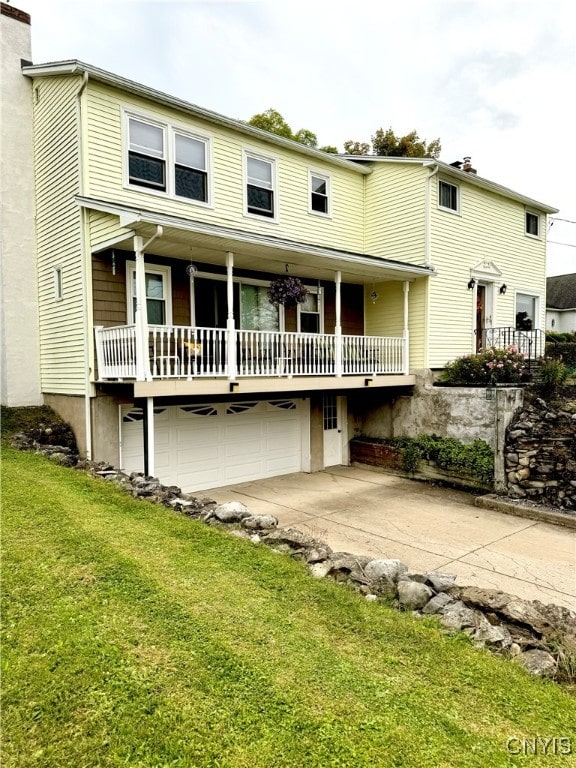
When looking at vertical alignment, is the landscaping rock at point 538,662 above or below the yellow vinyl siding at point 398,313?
below

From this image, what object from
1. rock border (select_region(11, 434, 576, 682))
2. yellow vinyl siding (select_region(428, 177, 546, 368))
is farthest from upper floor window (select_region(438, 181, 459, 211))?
rock border (select_region(11, 434, 576, 682))

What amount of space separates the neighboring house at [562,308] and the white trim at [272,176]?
81.3 feet

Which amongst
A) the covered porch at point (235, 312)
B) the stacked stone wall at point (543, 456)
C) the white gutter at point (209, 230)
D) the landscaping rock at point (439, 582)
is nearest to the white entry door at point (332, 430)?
the covered porch at point (235, 312)

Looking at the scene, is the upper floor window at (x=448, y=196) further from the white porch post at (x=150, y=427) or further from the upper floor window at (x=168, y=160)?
the white porch post at (x=150, y=427)

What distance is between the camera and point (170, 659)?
2.99 m

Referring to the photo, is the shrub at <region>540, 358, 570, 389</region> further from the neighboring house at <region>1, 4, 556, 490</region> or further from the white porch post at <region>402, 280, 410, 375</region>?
the white porch post at <region>402, 280, 410, 375</region>

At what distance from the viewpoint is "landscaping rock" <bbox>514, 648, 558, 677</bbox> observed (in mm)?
3404

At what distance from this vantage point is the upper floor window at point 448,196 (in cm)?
1305

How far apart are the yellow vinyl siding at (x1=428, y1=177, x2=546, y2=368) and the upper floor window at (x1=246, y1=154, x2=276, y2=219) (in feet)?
14.4

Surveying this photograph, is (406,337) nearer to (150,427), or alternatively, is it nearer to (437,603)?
(150,427)

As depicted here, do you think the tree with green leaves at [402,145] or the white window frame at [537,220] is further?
the tree with green leaves at [402,145]

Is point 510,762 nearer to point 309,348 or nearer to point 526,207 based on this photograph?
point 309,348

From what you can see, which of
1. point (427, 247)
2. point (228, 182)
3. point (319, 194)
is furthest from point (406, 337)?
point (228, 182)

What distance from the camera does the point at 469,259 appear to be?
13.9 meters
